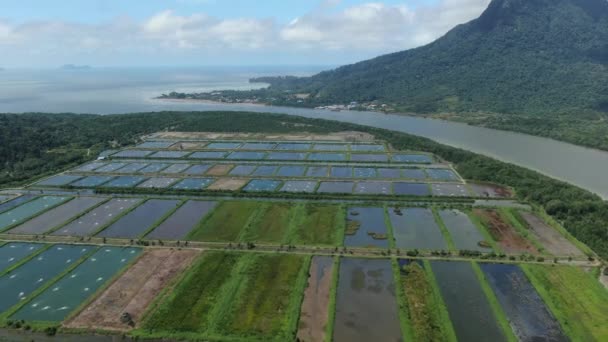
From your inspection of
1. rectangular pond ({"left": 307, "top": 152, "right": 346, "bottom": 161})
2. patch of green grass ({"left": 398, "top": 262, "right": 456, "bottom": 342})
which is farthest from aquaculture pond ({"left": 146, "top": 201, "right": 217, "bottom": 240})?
rectangular pond ({"left": 307, "top": 152, "right": 346, "bottom": 161})

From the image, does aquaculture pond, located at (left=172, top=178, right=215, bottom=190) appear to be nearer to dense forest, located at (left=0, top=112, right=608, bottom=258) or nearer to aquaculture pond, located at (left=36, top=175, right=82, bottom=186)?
aquaculture pond, located at (left=36, top=175, right=82, bottom=186)

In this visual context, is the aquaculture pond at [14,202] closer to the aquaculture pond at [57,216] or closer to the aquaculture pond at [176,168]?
the aquaculture pond at [57,216]

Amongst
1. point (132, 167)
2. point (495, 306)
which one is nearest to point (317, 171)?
point (132, 167)

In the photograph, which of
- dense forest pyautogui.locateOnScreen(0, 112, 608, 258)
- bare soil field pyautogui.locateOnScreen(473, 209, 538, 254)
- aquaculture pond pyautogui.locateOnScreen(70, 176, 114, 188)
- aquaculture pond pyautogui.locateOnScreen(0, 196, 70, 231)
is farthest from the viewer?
aquaculture pond pyautogui.locateOnScreen(70, 176, 114, 188)

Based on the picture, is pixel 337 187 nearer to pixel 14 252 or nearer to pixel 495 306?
pixel 495 306

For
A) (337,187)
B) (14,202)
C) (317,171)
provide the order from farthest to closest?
(317,171) < (337,187) < (14,202)

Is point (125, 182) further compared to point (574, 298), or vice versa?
point (125, 182)
